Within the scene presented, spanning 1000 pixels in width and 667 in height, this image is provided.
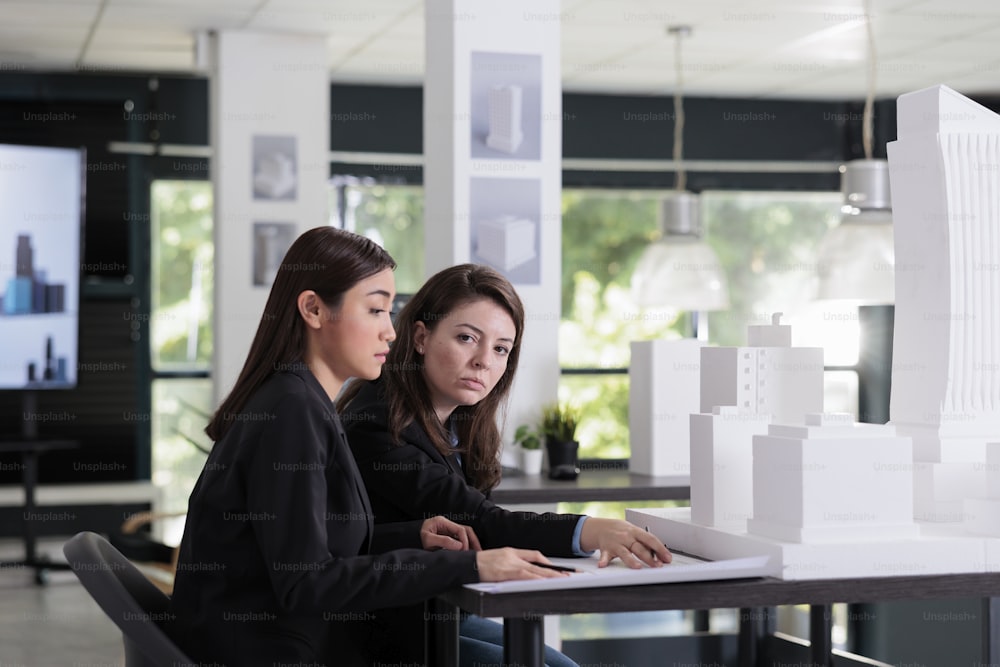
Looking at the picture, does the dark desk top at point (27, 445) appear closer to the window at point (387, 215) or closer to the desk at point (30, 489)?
the desk at point (30, 489)

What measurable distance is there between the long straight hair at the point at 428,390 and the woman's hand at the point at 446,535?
243mm

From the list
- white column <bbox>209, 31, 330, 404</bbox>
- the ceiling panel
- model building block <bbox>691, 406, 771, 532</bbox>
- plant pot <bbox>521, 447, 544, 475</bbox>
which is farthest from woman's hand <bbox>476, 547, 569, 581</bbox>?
white column <bbox>209, 31, 330, 404</bbox>

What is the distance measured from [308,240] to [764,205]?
23.8 feet

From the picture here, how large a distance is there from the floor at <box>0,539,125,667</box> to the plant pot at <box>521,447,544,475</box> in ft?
6.20

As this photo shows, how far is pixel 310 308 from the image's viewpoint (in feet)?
7.22

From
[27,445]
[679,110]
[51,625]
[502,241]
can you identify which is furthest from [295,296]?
[679,110]

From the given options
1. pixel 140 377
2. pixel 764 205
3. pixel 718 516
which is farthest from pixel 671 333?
pixel 718 516

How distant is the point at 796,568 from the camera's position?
206 cm

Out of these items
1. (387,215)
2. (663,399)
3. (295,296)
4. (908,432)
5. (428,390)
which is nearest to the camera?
(295,296)

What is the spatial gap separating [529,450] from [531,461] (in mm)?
40

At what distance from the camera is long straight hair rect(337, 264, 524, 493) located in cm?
268

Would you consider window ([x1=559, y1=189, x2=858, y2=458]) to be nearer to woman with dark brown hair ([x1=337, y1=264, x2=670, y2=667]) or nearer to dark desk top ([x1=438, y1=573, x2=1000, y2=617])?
woman with dark brown hair ([x1=337, y1=264, x2=670, y2=667])

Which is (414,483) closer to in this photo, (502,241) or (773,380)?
(773,380)

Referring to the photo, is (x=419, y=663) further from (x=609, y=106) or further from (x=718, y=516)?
(x=609, y=106)
